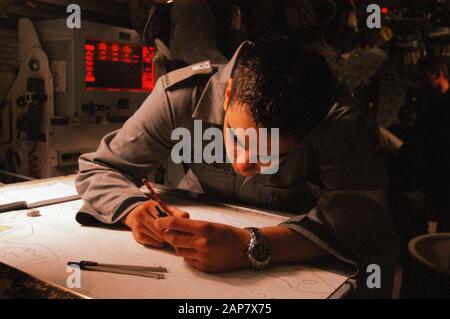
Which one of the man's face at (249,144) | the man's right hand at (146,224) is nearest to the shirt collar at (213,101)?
the man's face at (249,144)

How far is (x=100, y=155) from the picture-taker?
1328mm

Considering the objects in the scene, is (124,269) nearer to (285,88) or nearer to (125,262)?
(125,262)

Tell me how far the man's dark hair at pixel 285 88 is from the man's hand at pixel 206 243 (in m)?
0.27

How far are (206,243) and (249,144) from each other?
262mm

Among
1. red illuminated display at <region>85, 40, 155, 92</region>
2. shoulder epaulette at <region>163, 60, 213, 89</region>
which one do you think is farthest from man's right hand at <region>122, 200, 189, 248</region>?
red illuminated display at <region>85, 40, 155, 92</region>

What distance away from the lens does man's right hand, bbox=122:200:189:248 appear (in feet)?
3.35

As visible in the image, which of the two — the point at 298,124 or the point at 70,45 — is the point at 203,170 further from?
the point at 70,45

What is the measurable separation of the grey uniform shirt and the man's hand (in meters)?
0.18

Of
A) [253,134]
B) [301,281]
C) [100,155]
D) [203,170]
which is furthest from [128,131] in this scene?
[301,281]

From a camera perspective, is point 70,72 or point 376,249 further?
point 70,72

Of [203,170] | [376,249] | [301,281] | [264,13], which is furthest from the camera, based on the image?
[264,13]

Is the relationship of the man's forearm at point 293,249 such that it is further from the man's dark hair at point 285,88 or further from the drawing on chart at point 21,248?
the drawing on chart at point 21,248

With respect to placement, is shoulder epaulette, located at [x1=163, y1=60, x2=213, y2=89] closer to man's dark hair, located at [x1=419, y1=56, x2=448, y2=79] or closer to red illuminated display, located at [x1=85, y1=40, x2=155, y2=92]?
red illuminated display, located at [x1=85, y1=40, x2=155, y2=92]

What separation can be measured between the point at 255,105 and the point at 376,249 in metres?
0.48
